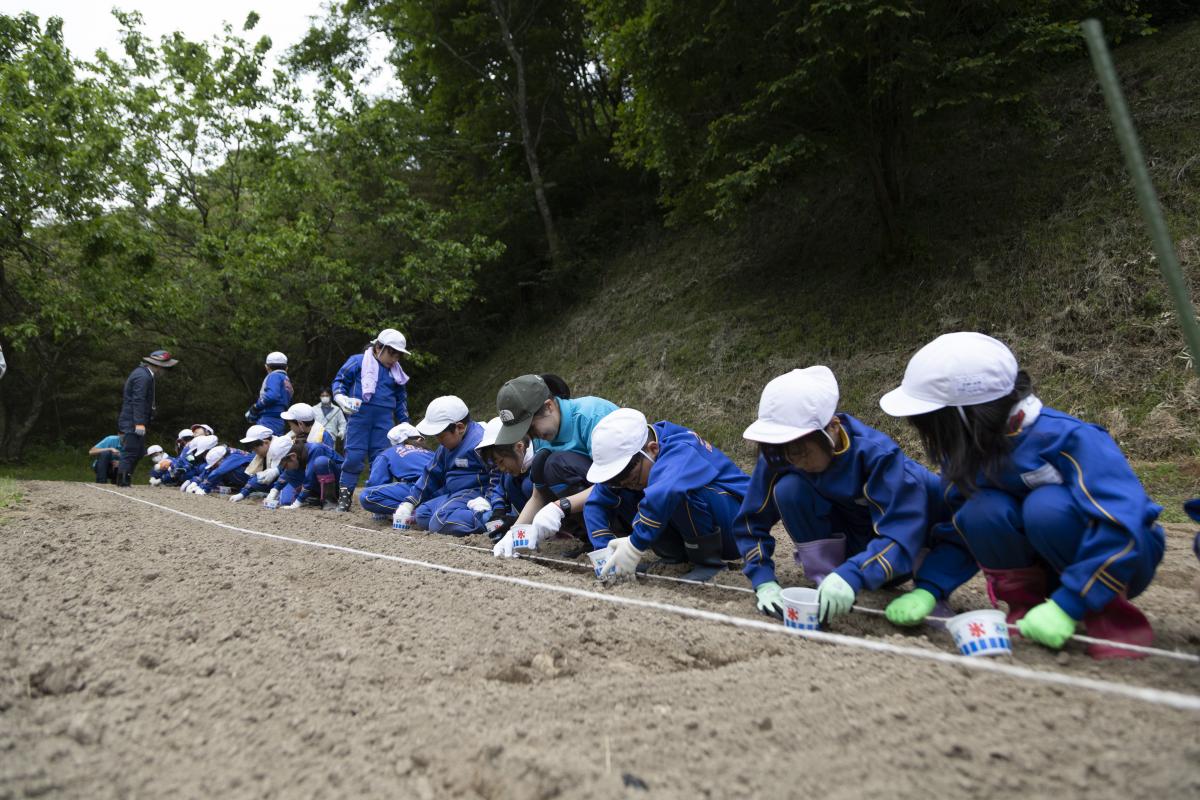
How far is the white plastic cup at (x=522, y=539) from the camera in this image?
431cm

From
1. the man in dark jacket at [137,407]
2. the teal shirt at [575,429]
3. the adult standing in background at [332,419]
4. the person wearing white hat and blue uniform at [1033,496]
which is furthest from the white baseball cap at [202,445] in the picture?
the person wearing white hat and blue uniform at [1033,496]

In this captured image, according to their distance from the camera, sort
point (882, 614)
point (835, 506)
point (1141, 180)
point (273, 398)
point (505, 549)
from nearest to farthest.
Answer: point (1141, 180), point (882, 614), point (835, 506), point (505, 549), point (273, 398)

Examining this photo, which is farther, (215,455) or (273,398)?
(215,455)

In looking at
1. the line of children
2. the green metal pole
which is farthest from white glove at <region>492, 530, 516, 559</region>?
the green metal pole

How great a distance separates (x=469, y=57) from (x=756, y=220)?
719cm

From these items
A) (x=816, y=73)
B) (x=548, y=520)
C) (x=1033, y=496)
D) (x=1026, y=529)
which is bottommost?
(x=548, y=520)

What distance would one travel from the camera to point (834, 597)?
8.28ft

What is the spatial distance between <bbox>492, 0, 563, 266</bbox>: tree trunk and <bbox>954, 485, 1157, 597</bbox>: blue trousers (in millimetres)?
13129

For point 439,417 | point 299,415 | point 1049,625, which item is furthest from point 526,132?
point 1049,625

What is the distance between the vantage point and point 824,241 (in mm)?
10609

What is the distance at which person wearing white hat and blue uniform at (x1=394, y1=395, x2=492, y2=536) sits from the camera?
5430 mm

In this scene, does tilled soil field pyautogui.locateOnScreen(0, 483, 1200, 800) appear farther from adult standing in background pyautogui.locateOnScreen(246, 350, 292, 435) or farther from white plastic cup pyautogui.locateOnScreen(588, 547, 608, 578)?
adult standing in background pyautogui.locateOnScreen(246, 350, 292, 435)

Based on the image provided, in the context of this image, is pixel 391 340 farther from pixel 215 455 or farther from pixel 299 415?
pixel 215 455

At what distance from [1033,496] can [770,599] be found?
95 centimetres
